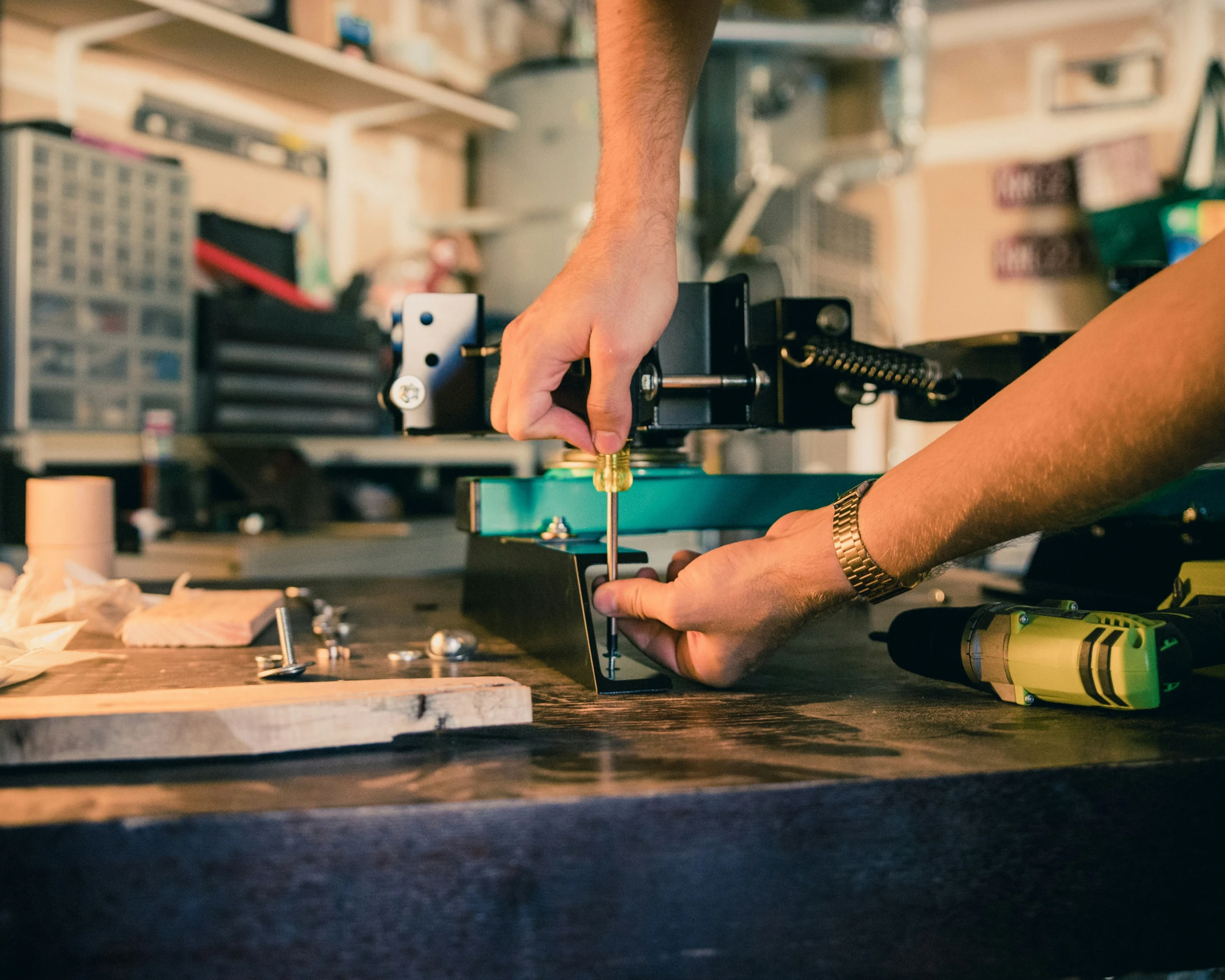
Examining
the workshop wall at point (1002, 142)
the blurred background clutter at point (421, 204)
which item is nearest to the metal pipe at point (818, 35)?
the blurred background clutter at point (421, 204)

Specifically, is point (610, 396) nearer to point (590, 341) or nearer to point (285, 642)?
point (590, 341)

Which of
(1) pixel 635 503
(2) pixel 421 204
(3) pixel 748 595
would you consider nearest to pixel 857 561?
(3) pixel 748 595

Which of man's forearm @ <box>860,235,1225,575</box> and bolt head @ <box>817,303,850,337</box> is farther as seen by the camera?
bolt head @ <box>817,303,850,337</box>

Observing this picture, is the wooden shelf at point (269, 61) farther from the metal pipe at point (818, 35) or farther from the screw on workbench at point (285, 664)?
the screw on workbench at point (285, 664)

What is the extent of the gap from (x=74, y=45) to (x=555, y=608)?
2.29 metres

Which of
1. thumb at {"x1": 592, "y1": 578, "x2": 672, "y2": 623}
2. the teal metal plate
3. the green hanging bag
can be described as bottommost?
thumb at {"x1": 592, "y1": 578, "x2": 672, "y2": 623}

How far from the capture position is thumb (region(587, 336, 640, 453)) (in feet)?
2.23

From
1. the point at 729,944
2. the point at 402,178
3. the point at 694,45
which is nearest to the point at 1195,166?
the point at 402,178

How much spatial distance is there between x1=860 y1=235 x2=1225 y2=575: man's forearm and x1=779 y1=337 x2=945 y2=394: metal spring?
0.23 meters

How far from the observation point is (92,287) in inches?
73.7

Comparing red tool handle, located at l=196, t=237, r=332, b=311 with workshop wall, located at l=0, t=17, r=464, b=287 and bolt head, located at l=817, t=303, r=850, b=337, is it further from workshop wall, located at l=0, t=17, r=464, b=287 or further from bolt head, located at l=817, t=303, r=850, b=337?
bolt head, located at l=817, t=303, r=850, b=337

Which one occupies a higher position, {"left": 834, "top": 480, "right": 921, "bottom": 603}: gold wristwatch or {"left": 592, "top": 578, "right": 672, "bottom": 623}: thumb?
{"left": 834, "top": 480, "right": 921, "bottom": 603}: gold wristwatch

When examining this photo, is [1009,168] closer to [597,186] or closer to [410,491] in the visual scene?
[410,491]

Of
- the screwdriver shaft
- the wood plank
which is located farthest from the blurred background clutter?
the wood plank
